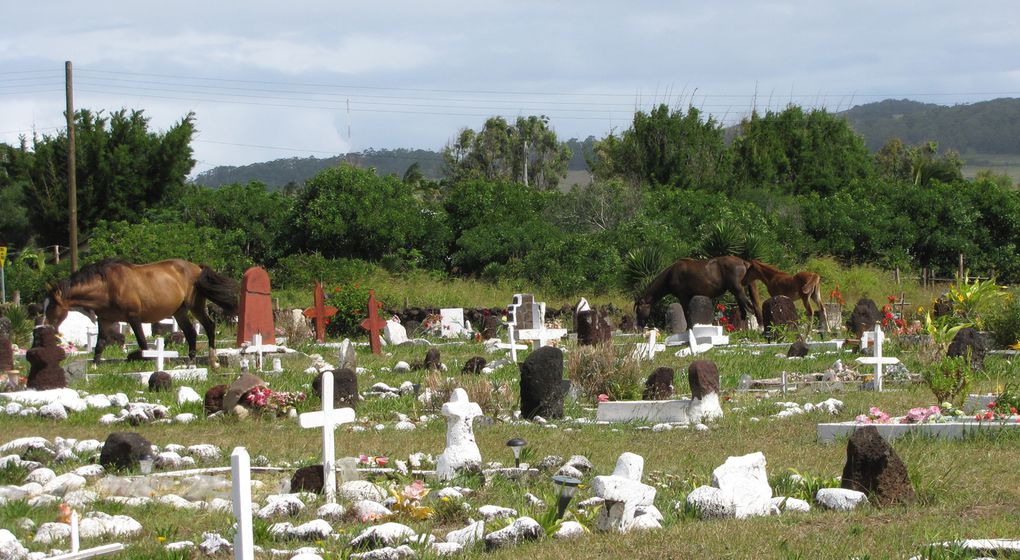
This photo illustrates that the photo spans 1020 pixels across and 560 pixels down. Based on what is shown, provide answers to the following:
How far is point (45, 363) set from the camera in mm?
15414

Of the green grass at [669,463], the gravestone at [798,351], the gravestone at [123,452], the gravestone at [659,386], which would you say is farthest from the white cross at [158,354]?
the gravestone at [798,351]

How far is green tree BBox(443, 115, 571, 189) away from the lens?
8481 cm

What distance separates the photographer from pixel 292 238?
4284cm

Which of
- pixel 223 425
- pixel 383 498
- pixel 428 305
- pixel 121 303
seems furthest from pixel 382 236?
pixel 383 498

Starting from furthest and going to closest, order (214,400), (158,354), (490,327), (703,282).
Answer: (490,327) → (703,282) → (158,354) → (214,400)

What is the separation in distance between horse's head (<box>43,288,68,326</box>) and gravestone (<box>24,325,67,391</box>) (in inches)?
131

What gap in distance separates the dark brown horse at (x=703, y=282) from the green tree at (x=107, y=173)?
2751 cm

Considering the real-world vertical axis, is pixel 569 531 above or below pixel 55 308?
below

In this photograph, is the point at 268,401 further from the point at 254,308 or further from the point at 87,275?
the point at 254,308

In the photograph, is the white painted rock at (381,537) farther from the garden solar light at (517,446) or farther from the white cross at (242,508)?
the garden solar light at (517,446)

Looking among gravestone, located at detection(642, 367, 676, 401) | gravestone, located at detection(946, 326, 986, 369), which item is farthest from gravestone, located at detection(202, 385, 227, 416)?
gravestone, located at detection(946, 326, 986, 369)

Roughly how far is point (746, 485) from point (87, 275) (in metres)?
14.2

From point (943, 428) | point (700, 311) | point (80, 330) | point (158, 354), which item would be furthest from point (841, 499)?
point (80, 330)

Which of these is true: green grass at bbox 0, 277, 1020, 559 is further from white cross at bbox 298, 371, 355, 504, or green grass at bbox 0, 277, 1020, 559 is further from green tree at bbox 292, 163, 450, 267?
green tree at bbox 292, 163, 450, 267
